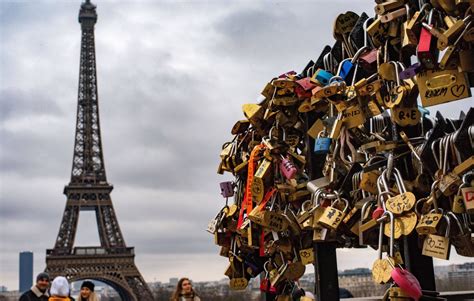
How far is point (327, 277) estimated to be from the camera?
3.03 meters

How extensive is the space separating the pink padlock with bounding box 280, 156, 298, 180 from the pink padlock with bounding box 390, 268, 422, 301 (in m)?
1.06

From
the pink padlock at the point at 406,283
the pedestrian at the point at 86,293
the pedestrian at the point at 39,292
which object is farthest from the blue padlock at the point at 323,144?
the pedestrian at the point at 39,292

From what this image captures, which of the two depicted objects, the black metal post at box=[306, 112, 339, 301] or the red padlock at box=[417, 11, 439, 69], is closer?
the red padlock at box=[417, 11, 439, 69]

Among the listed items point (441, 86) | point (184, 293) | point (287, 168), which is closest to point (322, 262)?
point (287, 168)

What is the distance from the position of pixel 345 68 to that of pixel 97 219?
1729 inches

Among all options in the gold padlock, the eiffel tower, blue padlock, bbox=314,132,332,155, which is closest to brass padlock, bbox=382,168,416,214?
the gold padlock

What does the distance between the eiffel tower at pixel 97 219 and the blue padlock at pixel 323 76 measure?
39.9 m

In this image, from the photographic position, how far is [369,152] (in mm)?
2453

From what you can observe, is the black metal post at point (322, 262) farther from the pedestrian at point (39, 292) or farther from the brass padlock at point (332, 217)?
the pedestrian at point (39, 292)

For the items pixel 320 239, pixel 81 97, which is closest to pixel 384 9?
pixel 320 239

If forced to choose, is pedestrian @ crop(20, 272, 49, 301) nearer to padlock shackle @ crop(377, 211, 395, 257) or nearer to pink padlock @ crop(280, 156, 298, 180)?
pink padlock @ crop(280, 156, 298, 180)

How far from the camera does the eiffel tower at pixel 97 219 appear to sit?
140ft

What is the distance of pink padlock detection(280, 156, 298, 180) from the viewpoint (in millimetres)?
2979

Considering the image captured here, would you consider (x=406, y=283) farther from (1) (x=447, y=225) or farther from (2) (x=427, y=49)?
(2) (x=427, y=49)
